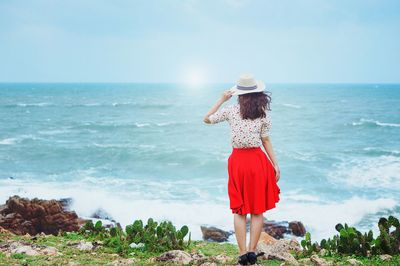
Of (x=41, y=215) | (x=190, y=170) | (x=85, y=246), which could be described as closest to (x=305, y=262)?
(x=85, y=246)

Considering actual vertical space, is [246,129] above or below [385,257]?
above

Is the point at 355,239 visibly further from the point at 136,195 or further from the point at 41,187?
the point at 41,187

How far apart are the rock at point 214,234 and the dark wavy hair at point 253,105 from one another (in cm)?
835

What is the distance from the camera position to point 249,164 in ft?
18.5

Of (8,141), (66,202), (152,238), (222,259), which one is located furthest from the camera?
(8,141)

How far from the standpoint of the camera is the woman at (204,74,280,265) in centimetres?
561

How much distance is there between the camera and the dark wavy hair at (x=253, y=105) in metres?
5.61

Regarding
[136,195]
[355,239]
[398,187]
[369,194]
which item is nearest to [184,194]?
[136,195]

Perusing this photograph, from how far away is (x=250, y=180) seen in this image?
5652mm

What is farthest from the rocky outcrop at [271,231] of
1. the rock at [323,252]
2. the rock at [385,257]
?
the rock at [385,257]

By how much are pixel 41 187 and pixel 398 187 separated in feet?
46.0

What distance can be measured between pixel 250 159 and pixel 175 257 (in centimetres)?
142

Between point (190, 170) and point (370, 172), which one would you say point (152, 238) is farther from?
point (370, 172)

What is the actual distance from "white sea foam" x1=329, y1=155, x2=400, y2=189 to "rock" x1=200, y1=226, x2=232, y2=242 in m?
10.3
